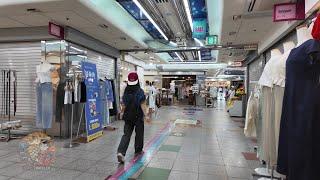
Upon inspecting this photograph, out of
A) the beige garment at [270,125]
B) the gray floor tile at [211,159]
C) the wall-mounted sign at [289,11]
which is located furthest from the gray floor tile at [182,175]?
the wall-mounted sign at [289,11]

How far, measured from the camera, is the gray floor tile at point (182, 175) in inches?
145

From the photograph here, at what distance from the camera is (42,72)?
5816mm

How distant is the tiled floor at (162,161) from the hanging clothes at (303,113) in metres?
2.40

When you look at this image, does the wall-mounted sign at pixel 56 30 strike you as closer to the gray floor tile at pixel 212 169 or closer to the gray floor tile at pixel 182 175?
the gray floor tile at pixel 182 175

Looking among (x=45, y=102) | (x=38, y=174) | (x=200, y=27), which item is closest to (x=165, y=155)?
(x=38, y=174)

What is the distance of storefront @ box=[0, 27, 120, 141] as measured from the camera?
19.9ft

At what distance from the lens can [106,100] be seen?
7207mm

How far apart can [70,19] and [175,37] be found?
4.61m

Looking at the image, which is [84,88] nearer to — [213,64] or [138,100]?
[138,100]

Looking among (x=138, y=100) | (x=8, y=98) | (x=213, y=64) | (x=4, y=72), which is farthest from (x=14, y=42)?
(x=213, y=64)

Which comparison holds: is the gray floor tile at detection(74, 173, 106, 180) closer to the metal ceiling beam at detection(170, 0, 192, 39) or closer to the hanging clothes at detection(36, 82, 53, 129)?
the hanging clothes at detection(36, 82, 53, 129)

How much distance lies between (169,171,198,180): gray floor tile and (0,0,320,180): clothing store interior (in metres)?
0.01

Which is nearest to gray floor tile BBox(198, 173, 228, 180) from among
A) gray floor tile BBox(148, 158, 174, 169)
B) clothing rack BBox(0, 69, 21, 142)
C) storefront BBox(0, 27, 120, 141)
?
gray floor tile BBox(148, 158, 174, 169)

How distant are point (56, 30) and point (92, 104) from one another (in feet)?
6.26
